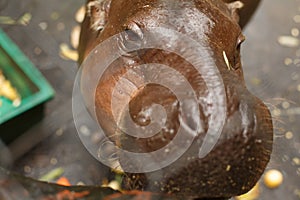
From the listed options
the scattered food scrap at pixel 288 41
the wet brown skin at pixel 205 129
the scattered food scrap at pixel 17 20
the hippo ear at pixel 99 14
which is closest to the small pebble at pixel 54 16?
the scattered food scrap at pixel 17 20

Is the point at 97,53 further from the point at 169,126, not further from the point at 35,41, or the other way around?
Answer: the point at 35,41

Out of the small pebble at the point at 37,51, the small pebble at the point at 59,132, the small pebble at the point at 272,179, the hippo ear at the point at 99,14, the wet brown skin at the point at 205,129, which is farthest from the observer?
the small pebble at the point at 37,51

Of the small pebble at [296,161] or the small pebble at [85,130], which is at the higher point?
the small pebble at [85,130]

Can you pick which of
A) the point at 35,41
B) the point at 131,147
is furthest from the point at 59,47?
the point at 131,147

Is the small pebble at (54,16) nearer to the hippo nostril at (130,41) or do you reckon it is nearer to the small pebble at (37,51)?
the small pebble at (37,51)

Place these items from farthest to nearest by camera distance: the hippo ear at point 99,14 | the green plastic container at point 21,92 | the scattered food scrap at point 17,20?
the scattered food scrap at point 17,20 < the green plastic container at point 21,92 < the hippo ear at point 99,14

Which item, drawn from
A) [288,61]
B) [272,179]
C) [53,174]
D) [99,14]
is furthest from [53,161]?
[288,61]

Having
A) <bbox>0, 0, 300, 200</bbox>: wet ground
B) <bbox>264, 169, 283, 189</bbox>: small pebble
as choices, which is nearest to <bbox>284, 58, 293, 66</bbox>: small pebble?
<bbox>0, 0, 300, 200</bbox>: wet ground
